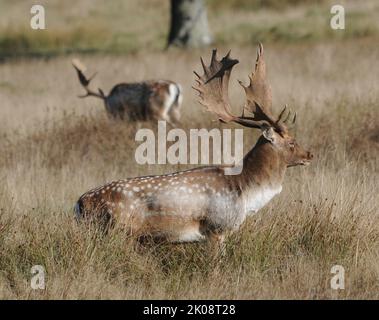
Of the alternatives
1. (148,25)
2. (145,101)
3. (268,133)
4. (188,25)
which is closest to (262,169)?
(268,133)

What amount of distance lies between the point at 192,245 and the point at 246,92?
1.23 metres

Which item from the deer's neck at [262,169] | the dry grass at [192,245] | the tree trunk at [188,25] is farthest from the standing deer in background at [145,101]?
the tree trunk at [188,25]

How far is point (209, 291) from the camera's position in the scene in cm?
689

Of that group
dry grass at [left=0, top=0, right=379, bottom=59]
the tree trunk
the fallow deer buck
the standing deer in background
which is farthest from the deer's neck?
the tree trunk

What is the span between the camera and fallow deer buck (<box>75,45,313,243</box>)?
7246 mm

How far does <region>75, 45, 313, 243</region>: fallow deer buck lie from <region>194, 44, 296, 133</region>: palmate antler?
0.02 meters

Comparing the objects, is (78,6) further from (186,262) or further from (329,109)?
(186,262)

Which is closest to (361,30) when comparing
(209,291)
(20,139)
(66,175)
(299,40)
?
(299,40)

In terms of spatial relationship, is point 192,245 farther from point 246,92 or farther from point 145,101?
Result: point 145,101

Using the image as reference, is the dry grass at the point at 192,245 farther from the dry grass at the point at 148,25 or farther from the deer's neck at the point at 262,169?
the dry grass at the point at 148,25

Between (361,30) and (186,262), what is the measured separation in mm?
16622

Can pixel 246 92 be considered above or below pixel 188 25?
below

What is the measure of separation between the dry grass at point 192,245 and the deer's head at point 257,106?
0.53 meters

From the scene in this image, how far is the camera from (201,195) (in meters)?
7.34
